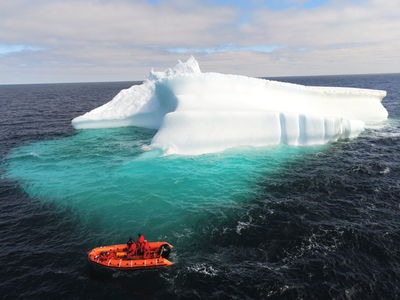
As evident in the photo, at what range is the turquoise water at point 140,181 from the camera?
15953 mm

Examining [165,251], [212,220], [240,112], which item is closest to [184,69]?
[240,112]

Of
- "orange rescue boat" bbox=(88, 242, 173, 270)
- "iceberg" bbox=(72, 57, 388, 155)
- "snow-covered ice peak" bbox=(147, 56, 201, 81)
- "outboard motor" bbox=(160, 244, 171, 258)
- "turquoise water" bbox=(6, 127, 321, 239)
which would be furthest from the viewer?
"snow-covered ice peak" bbox=(147, 56, 201, 81)

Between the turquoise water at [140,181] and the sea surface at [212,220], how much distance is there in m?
0.10

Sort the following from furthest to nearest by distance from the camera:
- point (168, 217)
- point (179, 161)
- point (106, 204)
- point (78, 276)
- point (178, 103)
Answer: point (178, 103) < point (179, 161) < point (106, 204) < point (168, 217) < point (78, 276)

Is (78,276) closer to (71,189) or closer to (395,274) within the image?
(71,189)

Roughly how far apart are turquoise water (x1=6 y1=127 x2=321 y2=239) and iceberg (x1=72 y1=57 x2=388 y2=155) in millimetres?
1625

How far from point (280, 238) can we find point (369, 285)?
4265 millimetres

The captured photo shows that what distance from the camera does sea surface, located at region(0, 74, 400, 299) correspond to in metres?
11.4

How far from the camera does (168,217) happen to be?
626 inches

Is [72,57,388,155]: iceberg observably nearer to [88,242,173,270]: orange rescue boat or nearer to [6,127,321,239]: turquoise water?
[6,127,321,239]: turquoise water

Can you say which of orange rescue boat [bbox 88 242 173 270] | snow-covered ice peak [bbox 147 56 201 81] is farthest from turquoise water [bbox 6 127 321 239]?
snow-covered ice peak [bbox 147 56 201 81]

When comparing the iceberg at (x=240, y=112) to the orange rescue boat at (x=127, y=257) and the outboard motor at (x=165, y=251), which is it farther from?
the outboard motor at (x=165, y=251)

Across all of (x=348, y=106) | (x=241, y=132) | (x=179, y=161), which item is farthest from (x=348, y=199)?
(x=348, y=106)

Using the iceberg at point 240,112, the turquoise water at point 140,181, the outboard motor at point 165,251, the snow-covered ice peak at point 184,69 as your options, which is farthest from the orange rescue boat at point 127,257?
the snow-covered ice peak at point 184,69
